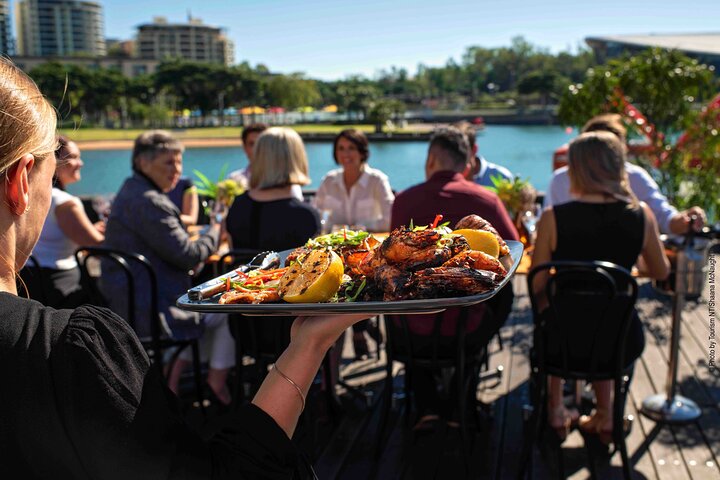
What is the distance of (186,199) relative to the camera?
5363mm

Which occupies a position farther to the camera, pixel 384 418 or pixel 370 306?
pixel 384 418

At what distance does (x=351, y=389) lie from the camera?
12.3 feet

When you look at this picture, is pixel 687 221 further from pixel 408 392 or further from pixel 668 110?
pixel 668 110

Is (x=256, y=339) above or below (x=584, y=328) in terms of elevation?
below

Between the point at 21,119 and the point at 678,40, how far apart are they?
60.1 metres

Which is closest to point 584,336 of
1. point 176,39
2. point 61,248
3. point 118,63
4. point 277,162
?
point 277,162

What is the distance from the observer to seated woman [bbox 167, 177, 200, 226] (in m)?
5.29

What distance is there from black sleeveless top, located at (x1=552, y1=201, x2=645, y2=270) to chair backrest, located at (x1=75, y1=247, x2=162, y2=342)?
1.81m

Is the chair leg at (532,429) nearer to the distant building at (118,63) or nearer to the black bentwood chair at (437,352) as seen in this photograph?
the black bentwood chair at (437,352)

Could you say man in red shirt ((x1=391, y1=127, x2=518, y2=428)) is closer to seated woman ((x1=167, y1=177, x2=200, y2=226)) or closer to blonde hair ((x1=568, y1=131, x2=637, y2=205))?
blonde hair ((x1=568, y1=131, x2=637, y2=205))

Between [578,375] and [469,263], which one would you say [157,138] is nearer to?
[578,375]

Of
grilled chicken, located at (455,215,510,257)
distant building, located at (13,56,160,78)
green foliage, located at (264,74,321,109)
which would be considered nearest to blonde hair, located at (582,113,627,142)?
grilled chicken, located at (455,215,510,257)

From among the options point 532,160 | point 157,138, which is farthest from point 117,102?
point 157,138

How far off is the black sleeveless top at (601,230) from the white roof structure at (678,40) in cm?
4232
